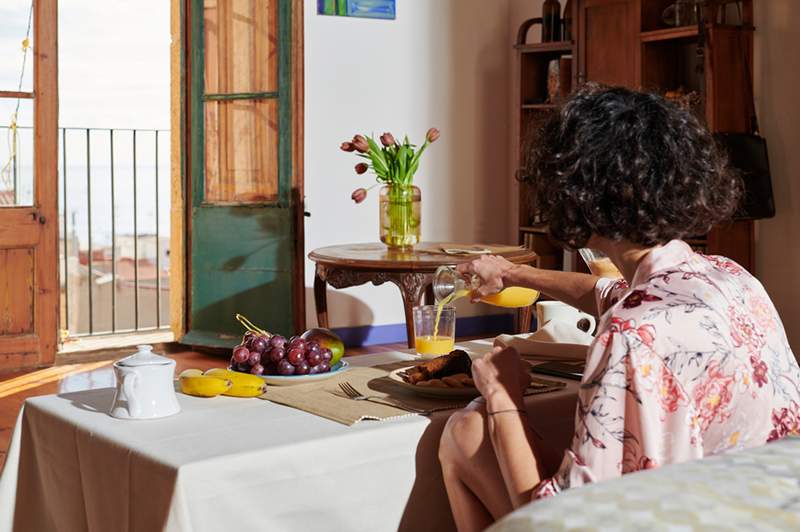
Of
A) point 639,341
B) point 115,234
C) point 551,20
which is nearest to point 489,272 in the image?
point 639,341

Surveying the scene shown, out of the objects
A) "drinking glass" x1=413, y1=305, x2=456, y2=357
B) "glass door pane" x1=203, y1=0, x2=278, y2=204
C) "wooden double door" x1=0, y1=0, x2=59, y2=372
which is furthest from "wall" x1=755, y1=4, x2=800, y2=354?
"wooden double door" x1=0, y1=0, x2=59, y2=372

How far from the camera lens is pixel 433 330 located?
2287mm

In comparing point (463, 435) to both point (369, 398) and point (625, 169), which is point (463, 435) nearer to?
point (369, 398)

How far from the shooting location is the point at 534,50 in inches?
233

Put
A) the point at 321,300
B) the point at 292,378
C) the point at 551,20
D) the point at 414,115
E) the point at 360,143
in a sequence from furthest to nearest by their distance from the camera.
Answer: the point at 414,115
the point at 551,20
the point at 321,300
the point at 360,143
the point at 292,378

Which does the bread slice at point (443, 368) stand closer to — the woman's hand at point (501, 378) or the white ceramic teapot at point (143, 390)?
the woman's hand at point (501, 378)

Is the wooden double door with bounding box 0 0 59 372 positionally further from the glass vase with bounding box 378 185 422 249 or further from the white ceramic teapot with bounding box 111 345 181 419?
the white ceramic teapot with bounding box 111 345 181 419

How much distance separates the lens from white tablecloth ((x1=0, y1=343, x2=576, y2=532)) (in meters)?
1.53

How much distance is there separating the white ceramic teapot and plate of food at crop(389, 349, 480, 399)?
44cm

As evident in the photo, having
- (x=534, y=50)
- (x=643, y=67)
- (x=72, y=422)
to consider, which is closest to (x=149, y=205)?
(x=534, y=50)

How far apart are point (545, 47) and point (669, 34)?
42.9 inches

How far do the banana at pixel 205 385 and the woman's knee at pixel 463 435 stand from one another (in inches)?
17.7

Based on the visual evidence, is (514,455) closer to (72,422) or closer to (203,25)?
(72,422)

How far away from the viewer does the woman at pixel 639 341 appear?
1.42 m
